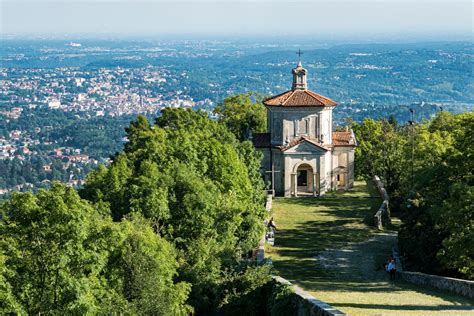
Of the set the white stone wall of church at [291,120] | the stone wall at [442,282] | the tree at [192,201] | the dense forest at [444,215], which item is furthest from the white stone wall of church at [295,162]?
the stone wall at [442,282]

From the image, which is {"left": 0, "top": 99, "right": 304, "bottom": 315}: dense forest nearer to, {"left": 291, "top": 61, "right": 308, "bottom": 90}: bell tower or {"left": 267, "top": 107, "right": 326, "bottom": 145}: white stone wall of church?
{"left": 267, "top": 107, "right": 326, "bottom": 145}: white stone wall of church

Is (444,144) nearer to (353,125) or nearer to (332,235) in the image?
(332,235)

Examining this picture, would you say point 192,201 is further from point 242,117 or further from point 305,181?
point 242,117

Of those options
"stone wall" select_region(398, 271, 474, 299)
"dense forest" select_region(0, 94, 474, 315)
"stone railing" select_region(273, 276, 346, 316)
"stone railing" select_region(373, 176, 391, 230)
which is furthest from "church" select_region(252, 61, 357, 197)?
"stone railing" select_region(273, 276, 346, 316)

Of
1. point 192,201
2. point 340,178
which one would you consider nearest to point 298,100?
point 340,178

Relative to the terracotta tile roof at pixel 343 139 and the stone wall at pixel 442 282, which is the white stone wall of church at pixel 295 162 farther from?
the stone wall at pixel 442 282

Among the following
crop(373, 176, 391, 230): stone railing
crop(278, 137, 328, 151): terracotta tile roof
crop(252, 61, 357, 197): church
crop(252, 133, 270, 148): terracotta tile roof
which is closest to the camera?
crop(373, 176, 391, 230): stone railing
